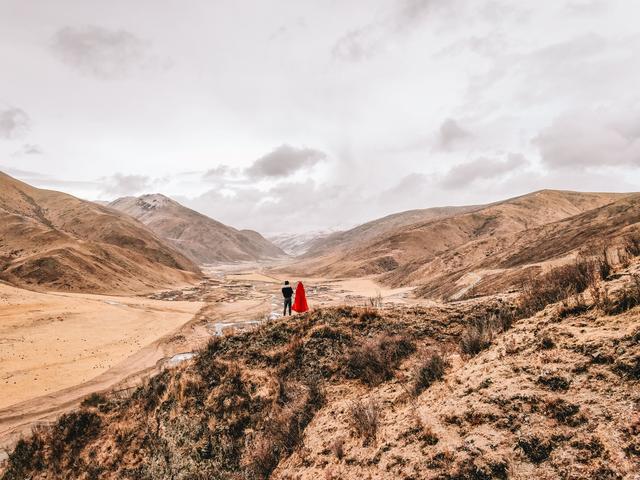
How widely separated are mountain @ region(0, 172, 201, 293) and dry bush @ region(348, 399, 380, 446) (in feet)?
188

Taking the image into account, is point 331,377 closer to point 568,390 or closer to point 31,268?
point 568,390

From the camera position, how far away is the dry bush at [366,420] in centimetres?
545

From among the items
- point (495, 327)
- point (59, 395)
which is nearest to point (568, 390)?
point (495, 327)

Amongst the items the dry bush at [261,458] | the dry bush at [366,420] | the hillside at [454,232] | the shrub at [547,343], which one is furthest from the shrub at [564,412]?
the hillside at [454,232]

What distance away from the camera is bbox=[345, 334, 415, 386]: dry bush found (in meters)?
7.43

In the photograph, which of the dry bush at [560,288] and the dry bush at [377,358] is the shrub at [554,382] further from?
the dry bush at [377,358]

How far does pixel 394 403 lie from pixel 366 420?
63 cm

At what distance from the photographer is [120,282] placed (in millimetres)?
58406

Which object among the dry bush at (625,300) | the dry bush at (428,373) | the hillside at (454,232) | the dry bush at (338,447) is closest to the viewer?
the dry bush at (625,300)

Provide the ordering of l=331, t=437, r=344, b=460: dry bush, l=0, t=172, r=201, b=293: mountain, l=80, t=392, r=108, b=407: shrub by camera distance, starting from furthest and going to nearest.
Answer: l=0, t=172, r=201, b=293: mountain < l=80, t=392, r=108, b=407: shrub < l=331, t=437, r=344, b=460: dry bush

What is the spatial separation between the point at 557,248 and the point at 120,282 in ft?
202

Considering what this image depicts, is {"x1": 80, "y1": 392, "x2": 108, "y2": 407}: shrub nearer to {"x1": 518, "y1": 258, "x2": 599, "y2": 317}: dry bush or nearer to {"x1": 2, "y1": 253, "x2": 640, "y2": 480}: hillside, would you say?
{"x1": 2, "y1": 253, "x2": 640, "y2": 480}: hillside

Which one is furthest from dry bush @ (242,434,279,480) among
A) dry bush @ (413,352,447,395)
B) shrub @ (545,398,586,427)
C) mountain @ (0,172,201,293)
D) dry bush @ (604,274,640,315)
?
mountain @ (0,172,201,293)

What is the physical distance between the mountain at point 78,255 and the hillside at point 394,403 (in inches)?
2035
